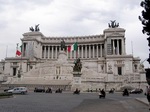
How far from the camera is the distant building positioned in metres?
55.7

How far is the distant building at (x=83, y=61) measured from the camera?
5566 cm

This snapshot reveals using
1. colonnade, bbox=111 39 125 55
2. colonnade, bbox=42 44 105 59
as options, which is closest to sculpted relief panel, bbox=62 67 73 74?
colonnade, bbox=111 39 125 55

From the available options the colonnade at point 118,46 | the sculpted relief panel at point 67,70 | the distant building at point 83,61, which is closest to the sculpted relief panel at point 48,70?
the distant building at point 83,61

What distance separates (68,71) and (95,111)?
165 feet

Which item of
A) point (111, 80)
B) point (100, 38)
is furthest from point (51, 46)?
point (111, 80)

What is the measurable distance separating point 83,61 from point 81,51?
11.4 meters

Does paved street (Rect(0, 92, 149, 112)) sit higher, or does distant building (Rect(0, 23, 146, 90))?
distant building (Rect(0, 23, 146, 90))

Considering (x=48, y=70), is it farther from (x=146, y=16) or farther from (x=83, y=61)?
(x=146, y=16)

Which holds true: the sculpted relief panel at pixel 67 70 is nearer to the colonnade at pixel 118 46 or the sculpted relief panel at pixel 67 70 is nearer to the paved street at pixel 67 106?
the colonnade at pixel 118 46

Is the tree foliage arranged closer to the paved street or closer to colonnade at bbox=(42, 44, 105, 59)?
the paved street

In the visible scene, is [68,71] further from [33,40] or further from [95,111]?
[95,111]

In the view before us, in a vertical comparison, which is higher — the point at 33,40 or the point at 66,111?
the point at 33,40

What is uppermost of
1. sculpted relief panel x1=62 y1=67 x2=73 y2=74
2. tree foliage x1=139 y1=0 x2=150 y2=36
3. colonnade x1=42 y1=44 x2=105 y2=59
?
colonnade x1=42 y1=44 x2=105 y2=59

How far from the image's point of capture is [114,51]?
89.9 metres
